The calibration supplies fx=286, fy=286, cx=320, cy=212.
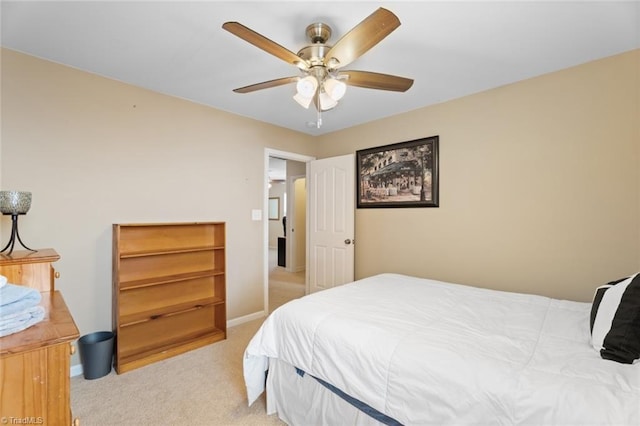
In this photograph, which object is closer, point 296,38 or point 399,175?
point 296,38

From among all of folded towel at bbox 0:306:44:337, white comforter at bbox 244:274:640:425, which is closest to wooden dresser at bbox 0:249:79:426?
folded towel at bbox 0:306:44:337

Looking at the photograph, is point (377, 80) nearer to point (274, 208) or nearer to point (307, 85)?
point (307, 85)

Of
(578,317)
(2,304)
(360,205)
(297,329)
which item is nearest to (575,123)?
(578,317)

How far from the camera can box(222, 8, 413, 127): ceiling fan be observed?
134cm

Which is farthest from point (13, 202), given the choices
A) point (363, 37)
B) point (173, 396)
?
point (363, 37)

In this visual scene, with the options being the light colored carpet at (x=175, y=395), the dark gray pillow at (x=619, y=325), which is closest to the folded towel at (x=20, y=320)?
the light colored carpet at (x=175, y=395)

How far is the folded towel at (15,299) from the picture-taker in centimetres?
95

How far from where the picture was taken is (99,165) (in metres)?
2.37

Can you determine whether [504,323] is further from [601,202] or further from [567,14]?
[567,14]

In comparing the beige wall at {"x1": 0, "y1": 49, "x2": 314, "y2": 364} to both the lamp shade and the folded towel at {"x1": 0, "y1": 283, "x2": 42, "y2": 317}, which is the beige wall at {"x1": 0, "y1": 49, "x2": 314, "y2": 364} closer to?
the lamp shade

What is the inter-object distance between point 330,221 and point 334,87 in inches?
90.8

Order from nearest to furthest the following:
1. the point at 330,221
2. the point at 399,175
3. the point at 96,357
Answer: the point at 96,357 < the point at 399,175 < the point at 330,221

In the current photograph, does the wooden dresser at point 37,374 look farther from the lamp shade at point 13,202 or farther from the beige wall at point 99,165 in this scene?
the beige wall at point 99,165

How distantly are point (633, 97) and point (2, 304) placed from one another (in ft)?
11.7
